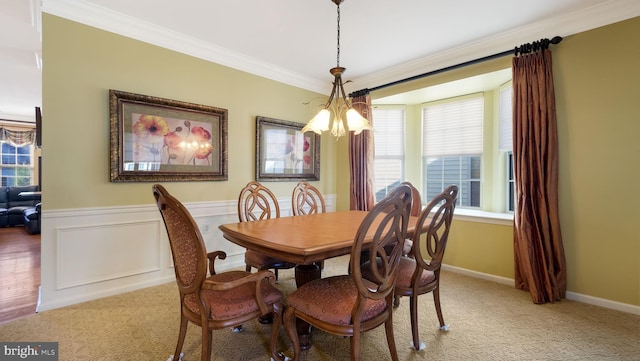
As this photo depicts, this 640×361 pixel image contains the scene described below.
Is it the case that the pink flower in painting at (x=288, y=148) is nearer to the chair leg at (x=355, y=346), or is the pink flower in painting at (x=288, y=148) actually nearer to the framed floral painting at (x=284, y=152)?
the framed floral painting at (x=284, y=152)

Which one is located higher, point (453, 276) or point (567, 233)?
point (567, 233)

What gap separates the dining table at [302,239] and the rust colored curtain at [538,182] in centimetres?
128

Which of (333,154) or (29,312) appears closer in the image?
(29,312)

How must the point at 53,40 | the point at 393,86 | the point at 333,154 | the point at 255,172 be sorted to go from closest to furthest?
the point at 53,40 < the point at 255,172 < the point at 393,86 < the point at 333,154

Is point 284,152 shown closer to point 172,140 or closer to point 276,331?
point 172,140

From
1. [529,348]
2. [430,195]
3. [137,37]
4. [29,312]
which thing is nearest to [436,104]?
[430,195]

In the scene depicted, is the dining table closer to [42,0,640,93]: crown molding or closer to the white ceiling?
the white ceiling

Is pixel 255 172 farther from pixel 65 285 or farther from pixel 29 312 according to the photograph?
pixel 29 312

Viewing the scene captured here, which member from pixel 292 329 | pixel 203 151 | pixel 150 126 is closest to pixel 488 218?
pixel 292 329

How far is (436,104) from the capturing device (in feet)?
13.5

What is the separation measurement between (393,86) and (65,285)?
4.12 meters

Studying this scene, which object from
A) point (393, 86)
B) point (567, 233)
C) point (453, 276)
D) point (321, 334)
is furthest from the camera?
point (393, 86)

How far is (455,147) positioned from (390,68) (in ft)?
4.60

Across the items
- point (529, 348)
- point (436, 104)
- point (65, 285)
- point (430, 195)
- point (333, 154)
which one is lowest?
point (529, 348)
